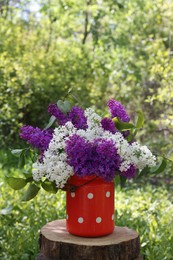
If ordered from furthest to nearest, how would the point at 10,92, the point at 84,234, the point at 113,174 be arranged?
the point at 10,92 < the point at 84,234 < the point at 113,174

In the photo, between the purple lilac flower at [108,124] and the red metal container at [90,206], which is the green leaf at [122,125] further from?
the red metal container at [90,206]

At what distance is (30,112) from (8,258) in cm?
550

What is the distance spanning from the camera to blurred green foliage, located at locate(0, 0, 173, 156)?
320 inches

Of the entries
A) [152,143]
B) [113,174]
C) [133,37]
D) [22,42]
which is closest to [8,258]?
[113,174]

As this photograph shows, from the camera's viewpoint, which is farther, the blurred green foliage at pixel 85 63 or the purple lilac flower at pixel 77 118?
the blurred green foliage at pixel 85 63

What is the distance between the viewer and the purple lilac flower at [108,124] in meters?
2.68

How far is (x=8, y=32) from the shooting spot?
346 inches

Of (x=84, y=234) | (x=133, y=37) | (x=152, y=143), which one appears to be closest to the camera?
(x=84, y=234)

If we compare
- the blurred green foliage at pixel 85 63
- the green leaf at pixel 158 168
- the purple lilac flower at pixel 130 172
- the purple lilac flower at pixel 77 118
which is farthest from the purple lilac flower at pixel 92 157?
the blurred green foliage at pixel 85 63

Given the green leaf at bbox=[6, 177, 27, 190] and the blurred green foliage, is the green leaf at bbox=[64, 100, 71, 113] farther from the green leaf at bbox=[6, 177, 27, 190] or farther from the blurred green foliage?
the blurred green foliage

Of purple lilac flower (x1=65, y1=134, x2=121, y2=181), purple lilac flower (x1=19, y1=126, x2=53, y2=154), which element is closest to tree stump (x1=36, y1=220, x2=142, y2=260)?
purple lilac flower (x1=65, y1=134, x2=121, y2=181)

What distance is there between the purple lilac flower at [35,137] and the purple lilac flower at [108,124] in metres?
0.29

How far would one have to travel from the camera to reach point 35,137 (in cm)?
264

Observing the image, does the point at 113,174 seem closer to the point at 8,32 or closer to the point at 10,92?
the point at 10,92
